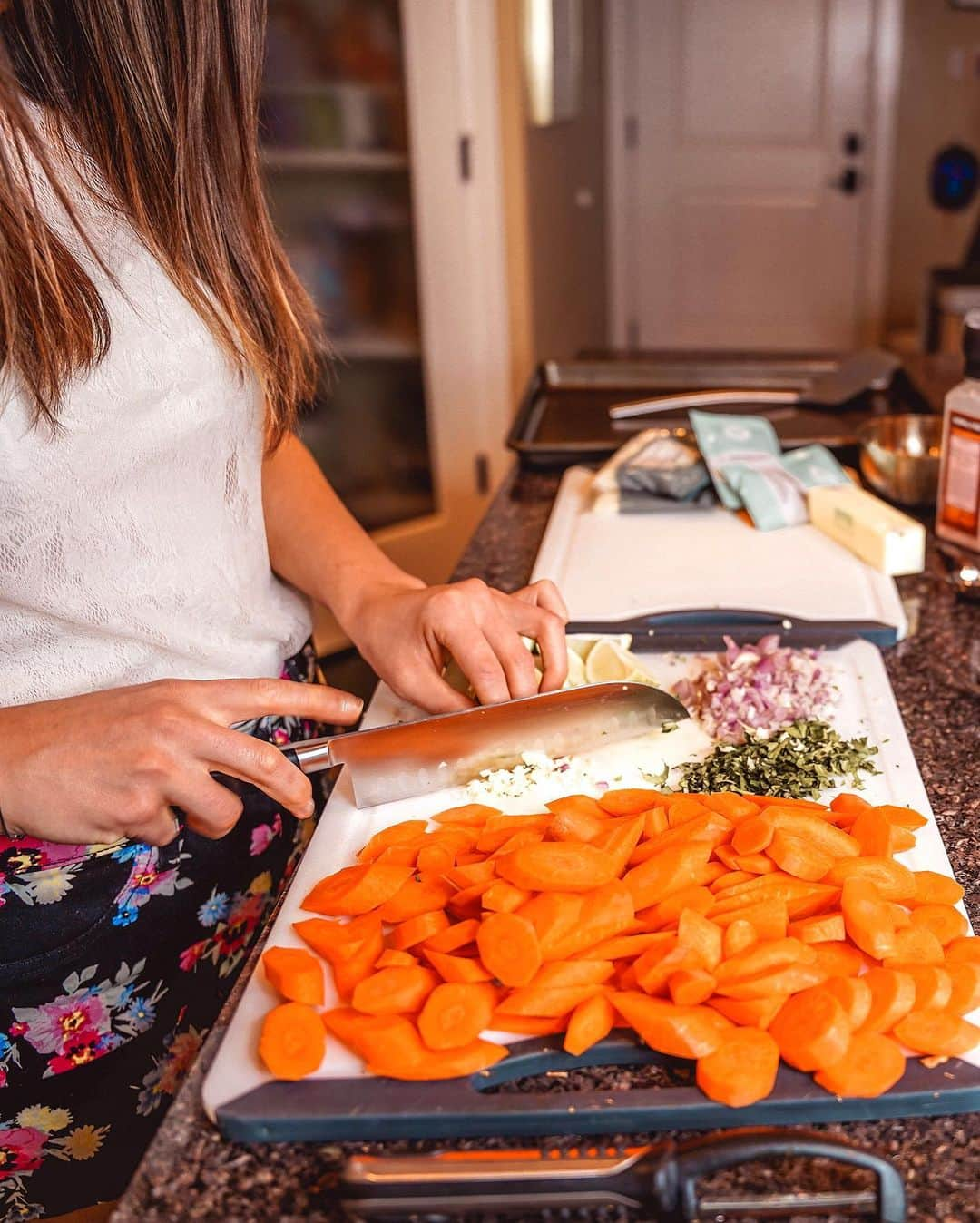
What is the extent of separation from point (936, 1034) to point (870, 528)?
829 millimetres

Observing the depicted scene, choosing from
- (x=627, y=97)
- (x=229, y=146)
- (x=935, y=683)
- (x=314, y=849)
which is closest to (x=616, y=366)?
(x=935, y=683)

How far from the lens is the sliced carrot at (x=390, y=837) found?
0.88 m

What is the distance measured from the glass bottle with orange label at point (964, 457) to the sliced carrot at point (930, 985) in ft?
2.63

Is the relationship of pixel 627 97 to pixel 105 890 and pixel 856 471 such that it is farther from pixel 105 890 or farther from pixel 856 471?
pixel 105 890

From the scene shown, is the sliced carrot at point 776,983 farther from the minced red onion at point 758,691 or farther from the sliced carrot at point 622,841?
the minced red onion at point 758,691

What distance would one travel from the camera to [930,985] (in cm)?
69

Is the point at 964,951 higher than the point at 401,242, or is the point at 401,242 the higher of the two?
the point at 401,242

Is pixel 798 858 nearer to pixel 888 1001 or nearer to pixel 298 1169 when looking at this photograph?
pixel 888 1001

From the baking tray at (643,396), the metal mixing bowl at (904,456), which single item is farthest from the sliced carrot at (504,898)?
the baking tray at (643,396)

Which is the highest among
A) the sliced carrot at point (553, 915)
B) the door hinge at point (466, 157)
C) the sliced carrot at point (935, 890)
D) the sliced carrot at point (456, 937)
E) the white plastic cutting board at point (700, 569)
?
the door hinge at point (466, 157)

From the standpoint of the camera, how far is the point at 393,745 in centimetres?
95

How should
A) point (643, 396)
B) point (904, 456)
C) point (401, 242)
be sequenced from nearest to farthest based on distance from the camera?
point (904, 456) → point (643, 396) → point (401, 242)

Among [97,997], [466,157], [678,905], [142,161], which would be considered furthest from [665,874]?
[466,157]

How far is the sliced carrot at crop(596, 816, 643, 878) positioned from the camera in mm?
791
